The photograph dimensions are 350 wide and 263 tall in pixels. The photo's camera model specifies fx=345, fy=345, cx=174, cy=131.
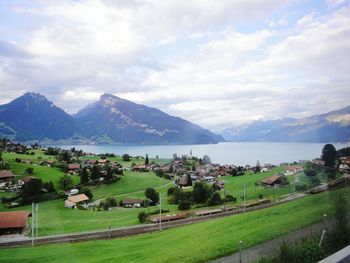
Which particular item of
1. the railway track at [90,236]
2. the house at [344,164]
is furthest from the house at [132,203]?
the house at [344,164]

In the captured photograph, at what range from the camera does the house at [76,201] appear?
2577cm

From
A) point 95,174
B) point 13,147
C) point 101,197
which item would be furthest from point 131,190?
point 13,147

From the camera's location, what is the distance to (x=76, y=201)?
28.4m

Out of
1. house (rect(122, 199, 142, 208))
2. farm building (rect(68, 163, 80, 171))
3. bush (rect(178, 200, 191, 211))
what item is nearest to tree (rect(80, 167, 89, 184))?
farm building (rect(68, 163, 80, 171))

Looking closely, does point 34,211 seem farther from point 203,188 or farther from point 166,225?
point 203,188

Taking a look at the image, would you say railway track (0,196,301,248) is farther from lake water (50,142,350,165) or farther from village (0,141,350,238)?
lake water (50,142,350,165)

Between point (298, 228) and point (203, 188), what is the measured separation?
24.2 metres

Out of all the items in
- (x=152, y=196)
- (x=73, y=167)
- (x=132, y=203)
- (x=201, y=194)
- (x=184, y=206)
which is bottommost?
(x=132, y=203)

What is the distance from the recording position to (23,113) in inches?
838

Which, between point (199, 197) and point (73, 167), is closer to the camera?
point (199, 197)

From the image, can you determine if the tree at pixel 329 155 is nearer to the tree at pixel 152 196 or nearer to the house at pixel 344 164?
the house at pixel 344 164

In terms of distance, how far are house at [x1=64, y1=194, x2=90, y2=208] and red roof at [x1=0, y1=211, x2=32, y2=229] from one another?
9.69m

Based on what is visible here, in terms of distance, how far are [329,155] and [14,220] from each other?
14.6 m

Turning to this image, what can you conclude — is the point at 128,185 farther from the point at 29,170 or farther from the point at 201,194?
the point at 201,194
